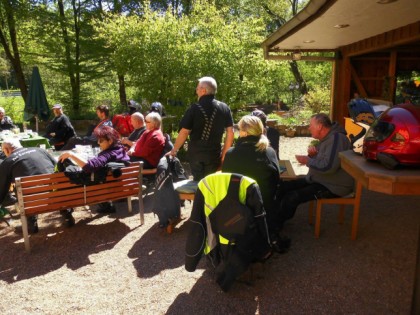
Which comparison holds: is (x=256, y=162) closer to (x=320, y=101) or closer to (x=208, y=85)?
(x=208, y=85)

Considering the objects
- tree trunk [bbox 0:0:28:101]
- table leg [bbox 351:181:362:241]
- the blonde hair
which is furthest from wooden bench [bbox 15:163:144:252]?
tree trunk [bbox 0:0:28:101]

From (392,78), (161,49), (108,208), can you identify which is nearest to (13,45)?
(161,49)

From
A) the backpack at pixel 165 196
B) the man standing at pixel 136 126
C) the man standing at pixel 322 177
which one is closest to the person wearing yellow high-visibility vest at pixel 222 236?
the man standing at pixel 322 177

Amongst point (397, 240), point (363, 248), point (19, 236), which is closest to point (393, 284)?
point (363, 248)

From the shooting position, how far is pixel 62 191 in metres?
3.92

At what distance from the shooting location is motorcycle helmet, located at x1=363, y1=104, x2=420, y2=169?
167 cm

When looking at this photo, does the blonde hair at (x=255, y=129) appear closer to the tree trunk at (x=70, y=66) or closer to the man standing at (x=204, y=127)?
the man standing at (x=204, y=127)

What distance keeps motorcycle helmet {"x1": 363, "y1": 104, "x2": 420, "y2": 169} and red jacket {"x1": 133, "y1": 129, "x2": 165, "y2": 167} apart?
11.6 feet

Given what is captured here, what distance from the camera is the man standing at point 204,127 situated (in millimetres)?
4250

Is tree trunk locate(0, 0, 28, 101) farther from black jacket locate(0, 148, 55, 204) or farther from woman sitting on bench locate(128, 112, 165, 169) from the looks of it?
black jacket locate(0, 148, 55, 204)

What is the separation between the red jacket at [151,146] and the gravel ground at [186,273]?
1010mm

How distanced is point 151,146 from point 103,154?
94 cm

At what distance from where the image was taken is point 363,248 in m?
3.65

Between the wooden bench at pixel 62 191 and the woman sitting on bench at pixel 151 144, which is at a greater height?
the woman sitting on bench at pixel 151 144
